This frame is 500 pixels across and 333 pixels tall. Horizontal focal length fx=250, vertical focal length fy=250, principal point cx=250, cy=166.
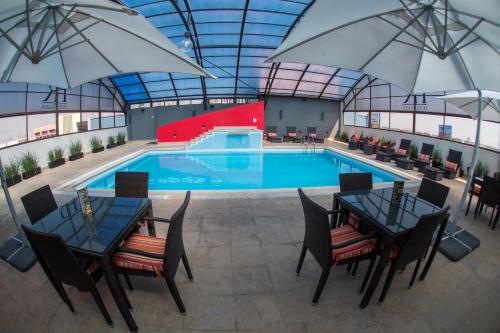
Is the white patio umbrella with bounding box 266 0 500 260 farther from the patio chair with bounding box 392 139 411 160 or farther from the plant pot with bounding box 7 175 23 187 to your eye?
the plant pot with bounding box 7 175 23 187

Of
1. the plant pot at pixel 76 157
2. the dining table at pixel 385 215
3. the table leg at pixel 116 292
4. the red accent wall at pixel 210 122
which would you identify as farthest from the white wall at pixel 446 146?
the plant pot at pixel 76 157

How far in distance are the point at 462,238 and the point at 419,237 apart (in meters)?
1.99

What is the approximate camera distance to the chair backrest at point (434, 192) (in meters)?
3.20

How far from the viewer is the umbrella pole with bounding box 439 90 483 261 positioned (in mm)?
3291

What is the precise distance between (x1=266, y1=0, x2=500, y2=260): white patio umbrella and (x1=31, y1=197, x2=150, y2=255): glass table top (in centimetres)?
278

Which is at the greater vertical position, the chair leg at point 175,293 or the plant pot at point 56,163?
the plant pot at point 56,163

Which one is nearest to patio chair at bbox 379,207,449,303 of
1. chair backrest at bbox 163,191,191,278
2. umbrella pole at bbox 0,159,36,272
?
chair backrest at bbox 163,191,191,278

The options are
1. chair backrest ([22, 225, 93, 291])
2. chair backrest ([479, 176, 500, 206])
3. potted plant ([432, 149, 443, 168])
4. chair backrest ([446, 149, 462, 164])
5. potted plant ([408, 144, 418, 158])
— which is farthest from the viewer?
potted plant ([408, 144, 418, 158])

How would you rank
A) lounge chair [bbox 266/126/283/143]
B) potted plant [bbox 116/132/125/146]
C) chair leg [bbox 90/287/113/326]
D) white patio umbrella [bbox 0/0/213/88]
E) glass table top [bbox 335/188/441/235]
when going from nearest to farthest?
chair leg [bbox 90/287/113/326], glass table top [bbox 335/188/441/235], white patio umbrella [bbox 0/0/213/88], potted plant [bbox 116/132/125/146], lounge chair [bbox 266/126/283/143]

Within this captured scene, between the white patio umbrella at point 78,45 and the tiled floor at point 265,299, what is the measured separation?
260 cm

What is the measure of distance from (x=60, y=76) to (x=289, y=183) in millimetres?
7084

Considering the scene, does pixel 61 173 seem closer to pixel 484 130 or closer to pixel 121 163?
pixel 121 163

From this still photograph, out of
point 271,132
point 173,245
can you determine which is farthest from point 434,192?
point 271,132

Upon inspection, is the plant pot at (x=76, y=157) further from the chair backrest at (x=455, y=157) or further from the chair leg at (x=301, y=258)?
the chair backrest at (x=455, y=157)
